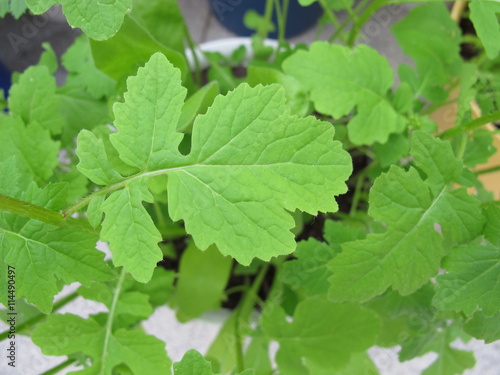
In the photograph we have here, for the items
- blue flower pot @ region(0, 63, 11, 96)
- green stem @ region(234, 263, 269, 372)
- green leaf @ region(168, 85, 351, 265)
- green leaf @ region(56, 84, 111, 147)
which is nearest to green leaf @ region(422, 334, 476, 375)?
green stem @ region(234, 263, 269, 372)

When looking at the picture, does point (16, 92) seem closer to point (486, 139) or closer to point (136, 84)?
point (136, 84)

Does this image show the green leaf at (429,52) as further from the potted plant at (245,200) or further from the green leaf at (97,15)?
the green leaf at (97,15)

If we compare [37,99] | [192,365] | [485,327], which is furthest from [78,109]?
[485,327]

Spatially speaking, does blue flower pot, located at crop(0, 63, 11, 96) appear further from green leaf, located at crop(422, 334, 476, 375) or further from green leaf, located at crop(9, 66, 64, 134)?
green leaf, located at crop(422, 334, 476, 375)

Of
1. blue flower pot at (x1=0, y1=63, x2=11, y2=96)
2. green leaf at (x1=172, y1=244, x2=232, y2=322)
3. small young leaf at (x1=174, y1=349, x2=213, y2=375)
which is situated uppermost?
small young leaf at (x1=174, y1=349, x2=213, y2=375)

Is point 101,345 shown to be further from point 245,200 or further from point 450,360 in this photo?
point 450,360

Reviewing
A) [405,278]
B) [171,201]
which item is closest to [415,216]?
[405,278]
